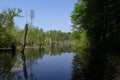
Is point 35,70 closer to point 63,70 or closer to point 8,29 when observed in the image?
point 63,70

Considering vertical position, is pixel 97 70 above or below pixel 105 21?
below

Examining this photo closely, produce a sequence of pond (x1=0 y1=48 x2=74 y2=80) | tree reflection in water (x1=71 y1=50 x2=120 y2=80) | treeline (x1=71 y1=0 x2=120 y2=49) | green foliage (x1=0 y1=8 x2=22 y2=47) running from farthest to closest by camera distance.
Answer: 1. green foliage (x1=0 y1=8 x2=22 y2=47)
2. treeline (x1=71 y1=0 x2=120 y2=49)
3. pond (x1=0 y1=48 x2=74 y2=80)
4. tree reflection in water (x1=71 y1=50 x2=120 y2=80)

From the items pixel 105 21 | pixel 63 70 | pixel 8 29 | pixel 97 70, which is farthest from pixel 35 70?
pixel 8 29

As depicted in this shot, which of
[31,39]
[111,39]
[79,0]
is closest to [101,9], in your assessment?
[111,39]

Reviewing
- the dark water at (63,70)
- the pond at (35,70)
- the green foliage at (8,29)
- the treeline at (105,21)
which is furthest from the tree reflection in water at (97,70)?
the green foliage at (8,29)

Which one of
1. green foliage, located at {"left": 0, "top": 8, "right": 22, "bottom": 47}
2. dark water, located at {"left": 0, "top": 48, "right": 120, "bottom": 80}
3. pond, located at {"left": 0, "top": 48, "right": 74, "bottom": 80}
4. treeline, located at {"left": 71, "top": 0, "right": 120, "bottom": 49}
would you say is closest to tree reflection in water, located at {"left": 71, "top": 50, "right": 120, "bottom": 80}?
dark water, located at {"left": 0, "top": 48, "right": 120, "bottom": 80}

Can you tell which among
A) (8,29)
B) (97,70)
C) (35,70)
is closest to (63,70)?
(35,70)

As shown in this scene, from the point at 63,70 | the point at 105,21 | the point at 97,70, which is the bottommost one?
the point at 63,70

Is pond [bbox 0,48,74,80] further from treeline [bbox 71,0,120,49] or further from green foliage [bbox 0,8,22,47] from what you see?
green foliage [bbox 0,8,22,47]

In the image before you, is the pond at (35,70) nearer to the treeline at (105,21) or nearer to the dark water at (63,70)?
the dark water at (63,70)

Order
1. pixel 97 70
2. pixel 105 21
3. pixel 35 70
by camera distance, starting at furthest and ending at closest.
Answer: pixel 105 21
pixel 35 70
pixel 97 70

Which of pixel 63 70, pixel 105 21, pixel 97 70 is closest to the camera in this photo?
pixel 97 70

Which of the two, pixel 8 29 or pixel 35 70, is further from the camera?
pixel 8 29

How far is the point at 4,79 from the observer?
14422 mm
